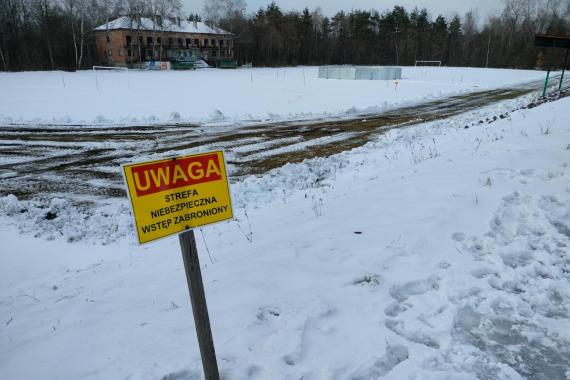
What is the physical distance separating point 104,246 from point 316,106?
18.8 metres

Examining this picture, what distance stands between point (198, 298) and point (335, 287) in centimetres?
198

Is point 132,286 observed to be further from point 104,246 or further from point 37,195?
point 37,195

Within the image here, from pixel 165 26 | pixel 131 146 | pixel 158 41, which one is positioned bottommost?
pixel 131 146

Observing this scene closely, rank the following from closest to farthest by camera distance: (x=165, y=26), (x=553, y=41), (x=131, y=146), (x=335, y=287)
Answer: (x=335, y=287), (x=131, y=146), (x=553, y=41), (x=165, y=26)

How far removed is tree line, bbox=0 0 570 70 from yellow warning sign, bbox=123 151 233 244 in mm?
76092

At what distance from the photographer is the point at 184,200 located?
259 cm

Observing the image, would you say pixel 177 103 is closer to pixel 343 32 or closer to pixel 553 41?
pixel 553 41

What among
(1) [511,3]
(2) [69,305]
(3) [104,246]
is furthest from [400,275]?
(1) [511,3]

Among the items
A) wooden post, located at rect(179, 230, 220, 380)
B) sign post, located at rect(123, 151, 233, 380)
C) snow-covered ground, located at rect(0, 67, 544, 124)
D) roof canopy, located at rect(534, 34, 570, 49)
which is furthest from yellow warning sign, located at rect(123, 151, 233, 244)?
roof canopy, located at rect(534, 34, 570, 49)

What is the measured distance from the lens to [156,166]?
2449 mm

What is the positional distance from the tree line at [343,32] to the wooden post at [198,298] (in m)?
76.1

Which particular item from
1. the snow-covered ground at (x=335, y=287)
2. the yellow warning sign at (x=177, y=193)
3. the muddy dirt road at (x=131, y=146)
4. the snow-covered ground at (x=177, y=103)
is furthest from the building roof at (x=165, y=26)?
the yellow warning sign at (x=177, y=193)

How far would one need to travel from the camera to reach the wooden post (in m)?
2.66

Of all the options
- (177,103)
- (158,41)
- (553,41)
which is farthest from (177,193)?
(158,41)
